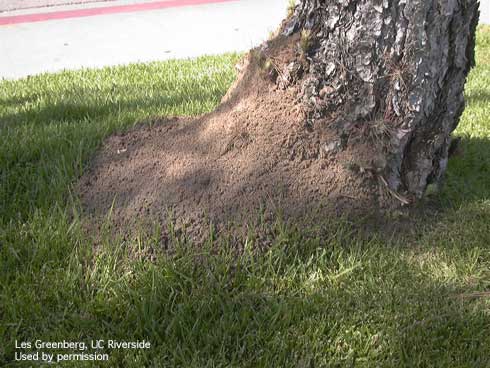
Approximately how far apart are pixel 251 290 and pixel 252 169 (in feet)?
1.95

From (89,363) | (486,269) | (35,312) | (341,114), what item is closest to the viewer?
(89,363)

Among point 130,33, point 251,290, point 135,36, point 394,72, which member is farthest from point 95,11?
point 251,290

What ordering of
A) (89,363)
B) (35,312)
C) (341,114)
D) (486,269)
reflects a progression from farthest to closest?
(341,114) → (486,269) → (35,312) → (89,363)

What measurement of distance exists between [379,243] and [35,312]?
148 centimetres

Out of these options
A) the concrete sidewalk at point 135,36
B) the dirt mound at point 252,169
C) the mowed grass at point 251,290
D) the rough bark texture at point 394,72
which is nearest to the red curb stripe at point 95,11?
the concrete sidewalk at point 135,36

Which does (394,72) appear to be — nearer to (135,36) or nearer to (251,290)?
(251,290)

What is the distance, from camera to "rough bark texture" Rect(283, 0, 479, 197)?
93.2 inches

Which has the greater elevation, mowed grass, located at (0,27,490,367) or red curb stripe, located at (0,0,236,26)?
red curb stripe, located at (0,0,236,26)

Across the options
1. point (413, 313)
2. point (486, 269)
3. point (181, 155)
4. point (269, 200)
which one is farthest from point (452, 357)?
point (181, 155)

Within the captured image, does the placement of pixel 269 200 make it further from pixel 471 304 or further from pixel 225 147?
pixel 471 304

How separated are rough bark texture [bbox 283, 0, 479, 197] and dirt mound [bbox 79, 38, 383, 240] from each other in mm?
83

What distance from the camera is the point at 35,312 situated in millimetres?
2152

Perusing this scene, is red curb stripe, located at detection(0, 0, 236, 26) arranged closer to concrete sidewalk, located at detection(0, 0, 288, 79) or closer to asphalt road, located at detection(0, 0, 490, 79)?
asphalt road, located at detection(0, 0, 490, 79)

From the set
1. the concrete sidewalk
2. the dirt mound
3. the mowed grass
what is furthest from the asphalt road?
the mowed grass
